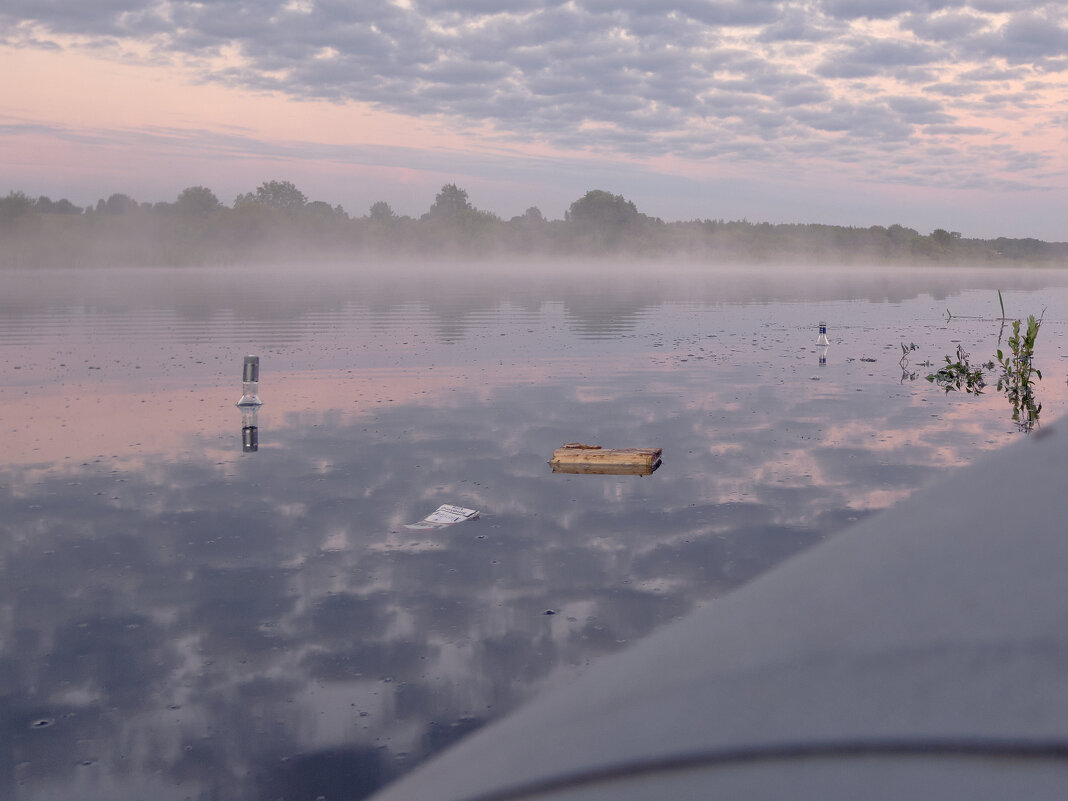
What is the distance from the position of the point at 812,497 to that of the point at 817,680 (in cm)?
1023

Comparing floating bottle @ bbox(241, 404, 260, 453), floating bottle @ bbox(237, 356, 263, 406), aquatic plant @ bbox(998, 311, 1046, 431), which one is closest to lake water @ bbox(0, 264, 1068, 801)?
floating bottle @ bbox(241, 404, 260, 453)

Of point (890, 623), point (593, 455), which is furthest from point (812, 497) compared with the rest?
point (890, 623)

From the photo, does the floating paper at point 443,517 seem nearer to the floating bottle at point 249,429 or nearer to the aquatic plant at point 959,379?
the floating bottle at point 249,429

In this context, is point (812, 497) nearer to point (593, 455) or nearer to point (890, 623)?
point (593, 455)

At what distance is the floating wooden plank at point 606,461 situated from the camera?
37.4 ft

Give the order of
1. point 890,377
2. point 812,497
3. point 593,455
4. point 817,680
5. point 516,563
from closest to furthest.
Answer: point 817,680
point 516,563
point 812,497
point 593,455
point 890,377

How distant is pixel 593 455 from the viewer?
11.5 metres

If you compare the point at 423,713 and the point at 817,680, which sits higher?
the point at 817,680

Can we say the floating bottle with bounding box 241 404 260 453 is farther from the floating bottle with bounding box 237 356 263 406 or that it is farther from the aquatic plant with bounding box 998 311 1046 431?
the aquatic plant with bounding box 998 311 1046 431

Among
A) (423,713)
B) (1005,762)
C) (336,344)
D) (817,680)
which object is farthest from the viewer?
(336,344)

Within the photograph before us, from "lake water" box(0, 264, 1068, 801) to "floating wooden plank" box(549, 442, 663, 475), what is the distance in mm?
148

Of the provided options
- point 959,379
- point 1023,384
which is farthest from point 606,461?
point 959,379

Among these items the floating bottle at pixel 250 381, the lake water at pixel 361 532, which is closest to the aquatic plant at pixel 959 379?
the lake water at pixel 361 532

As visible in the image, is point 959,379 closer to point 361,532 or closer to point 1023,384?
point 1023,384
